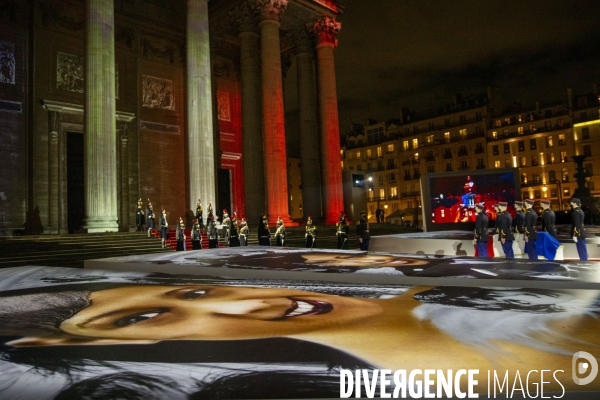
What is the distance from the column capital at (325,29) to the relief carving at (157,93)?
10.9m

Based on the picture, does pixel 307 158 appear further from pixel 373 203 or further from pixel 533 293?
pixel 373 203

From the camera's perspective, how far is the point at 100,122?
63.3 ft

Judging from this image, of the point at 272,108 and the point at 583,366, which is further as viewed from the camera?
the point at 272,108

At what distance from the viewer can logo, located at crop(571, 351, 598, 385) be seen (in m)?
3.11

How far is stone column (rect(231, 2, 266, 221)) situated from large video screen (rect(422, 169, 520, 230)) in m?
12.0

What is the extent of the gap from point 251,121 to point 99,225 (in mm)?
13829

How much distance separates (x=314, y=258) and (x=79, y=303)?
5.54 m

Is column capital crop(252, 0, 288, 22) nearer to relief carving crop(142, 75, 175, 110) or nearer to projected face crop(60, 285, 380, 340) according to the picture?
relief carving crop(142, 75, 175, 110)

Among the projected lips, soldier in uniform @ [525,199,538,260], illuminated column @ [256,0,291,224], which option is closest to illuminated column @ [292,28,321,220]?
illuminated column @ [256,0,291,224]

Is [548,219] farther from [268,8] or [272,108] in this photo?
[268,8]

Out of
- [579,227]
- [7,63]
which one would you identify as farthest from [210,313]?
[7,63]

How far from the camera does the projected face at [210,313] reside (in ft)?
15.2

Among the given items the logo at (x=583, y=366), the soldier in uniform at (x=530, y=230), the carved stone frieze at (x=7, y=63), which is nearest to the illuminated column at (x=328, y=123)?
the soldier in uniform at (x=530, y=230)

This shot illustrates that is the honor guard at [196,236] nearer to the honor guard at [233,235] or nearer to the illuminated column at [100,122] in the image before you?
the honor guard at [233,235]
